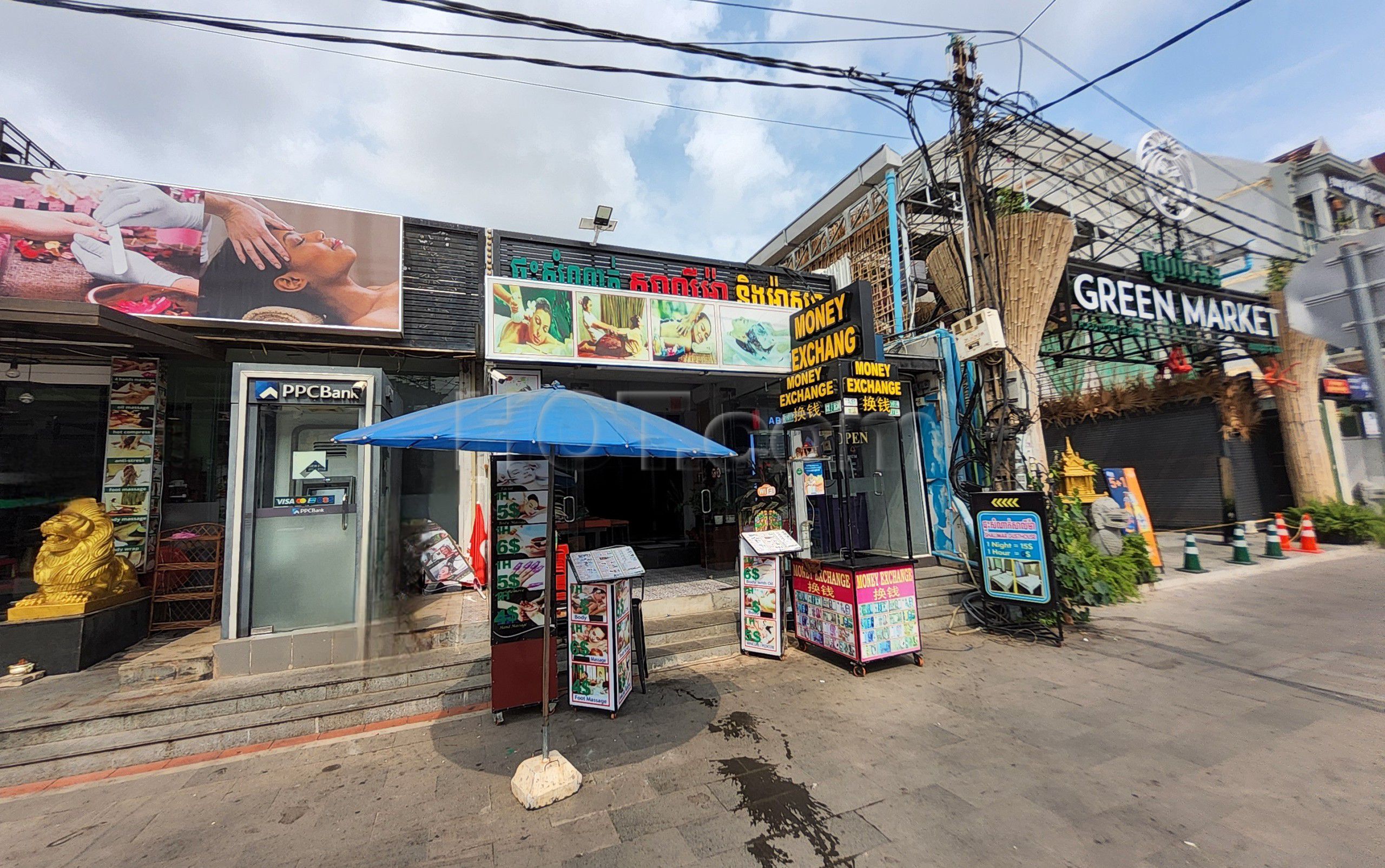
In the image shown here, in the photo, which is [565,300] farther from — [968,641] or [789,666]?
[968,641]

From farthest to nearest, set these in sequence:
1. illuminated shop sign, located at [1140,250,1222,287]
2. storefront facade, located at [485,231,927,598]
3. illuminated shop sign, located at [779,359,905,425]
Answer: illuminated shop sign, located at [1140,250,1222,287] < storefront facade, located at [485,231,927,598] < illuminated shop sign, located at [779,359,905,425]

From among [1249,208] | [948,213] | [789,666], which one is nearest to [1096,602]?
[789,666]

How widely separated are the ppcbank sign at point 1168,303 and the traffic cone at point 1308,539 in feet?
14.1

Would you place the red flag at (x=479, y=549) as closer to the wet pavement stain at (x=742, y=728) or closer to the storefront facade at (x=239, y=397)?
the storefront facade at (x=239, y=397)

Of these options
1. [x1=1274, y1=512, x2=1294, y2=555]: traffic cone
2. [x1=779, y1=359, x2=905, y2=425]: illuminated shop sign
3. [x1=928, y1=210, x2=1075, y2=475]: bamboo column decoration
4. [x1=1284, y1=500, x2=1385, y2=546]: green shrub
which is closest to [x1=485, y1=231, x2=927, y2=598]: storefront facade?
[x1=779, y1=359, x2=905, y2=425]: illuminated shop sign

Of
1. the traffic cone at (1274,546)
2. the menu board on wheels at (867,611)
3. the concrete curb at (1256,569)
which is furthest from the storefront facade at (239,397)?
the traffic cone at (1274,546)

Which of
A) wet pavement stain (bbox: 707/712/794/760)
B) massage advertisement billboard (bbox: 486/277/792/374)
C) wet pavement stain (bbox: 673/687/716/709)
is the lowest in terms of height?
wet pavement stain (bbox: 707/712/794/760)

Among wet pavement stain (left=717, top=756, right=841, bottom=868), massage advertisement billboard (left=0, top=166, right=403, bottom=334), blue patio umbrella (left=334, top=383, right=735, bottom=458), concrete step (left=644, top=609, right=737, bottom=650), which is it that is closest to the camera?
wet pavement stain (left=717, top=756, right=841, bottom=868)

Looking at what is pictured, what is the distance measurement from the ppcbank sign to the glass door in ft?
38.8

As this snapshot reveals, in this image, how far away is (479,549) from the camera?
704cm

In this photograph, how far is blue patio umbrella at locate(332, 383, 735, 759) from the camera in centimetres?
298

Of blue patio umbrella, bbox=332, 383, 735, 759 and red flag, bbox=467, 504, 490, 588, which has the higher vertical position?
blue patio umbrella, bbox=332, 383, 735, 759

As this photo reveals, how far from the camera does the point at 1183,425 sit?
12.2 metres

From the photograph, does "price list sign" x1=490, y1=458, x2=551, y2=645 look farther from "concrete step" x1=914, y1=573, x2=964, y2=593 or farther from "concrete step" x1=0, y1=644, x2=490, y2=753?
"concrete step" x1=914, y1=573, x2=964, y2=593
